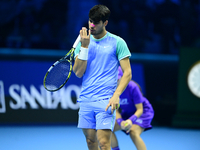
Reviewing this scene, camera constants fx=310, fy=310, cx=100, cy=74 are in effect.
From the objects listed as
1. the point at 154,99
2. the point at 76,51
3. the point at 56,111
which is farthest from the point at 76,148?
the point at 154,99

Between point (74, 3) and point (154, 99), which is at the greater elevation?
point (74, 3)

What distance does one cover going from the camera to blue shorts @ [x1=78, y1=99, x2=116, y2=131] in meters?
2.85

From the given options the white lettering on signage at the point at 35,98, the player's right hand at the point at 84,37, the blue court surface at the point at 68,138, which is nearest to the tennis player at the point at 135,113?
the player's right hand at the point at 84,37

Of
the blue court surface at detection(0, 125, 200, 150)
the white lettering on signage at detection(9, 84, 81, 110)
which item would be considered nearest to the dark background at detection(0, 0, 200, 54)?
the white lettering on signage at detection(9, 84, 81, 110)

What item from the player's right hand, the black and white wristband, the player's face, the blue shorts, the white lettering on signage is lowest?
the white lettering on signage

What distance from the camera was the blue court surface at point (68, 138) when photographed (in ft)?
17.6

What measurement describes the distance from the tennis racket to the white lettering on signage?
4.17 m

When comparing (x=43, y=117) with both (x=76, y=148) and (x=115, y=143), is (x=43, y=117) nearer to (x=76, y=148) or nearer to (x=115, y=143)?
(x=76, y=148)

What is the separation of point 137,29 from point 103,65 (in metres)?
6.12

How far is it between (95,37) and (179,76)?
192 inches

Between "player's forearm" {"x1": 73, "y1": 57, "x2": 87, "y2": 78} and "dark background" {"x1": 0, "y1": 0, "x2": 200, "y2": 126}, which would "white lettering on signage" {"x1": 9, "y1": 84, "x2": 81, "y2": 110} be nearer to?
"dark background" {"x1": 0, "y1": 0, "x2": 200, "y2": 126}

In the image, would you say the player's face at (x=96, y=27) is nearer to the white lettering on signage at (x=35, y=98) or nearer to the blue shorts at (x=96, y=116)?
the blue shorts at (x=96, y=116)

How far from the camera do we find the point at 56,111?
7.27 m

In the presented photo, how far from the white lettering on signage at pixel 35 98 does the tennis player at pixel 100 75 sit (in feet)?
14.0
